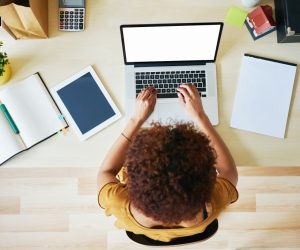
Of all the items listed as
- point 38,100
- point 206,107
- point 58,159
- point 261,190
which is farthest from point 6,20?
point 261,190

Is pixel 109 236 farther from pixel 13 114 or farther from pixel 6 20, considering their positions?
pixel 6 20

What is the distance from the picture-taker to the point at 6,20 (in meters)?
1.18

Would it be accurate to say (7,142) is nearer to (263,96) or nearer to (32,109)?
(32,109)

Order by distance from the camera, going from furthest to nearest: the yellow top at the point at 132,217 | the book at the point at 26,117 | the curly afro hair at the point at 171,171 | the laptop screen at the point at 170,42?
the book at the point at 26,117
the laptop screen at the point at 170,42
the yellow top at the point at 132,217
the curly afro hair at the point at 171,171

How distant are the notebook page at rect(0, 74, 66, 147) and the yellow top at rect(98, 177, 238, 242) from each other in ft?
0.99

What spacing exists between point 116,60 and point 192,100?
1.03ft

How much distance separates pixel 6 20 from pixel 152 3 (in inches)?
20.0

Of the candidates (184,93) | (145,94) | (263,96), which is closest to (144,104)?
(145,94)

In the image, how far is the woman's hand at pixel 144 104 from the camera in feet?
4.02

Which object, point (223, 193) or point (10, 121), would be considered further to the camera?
point (10, 121)

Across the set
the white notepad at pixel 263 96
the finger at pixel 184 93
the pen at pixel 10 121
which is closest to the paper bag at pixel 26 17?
the pen at pixel 10 121

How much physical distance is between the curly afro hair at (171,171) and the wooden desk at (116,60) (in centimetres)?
41

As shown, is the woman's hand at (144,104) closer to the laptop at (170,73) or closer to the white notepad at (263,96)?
the laptop at (170,73)

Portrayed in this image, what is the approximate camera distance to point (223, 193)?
1112 millimetres
